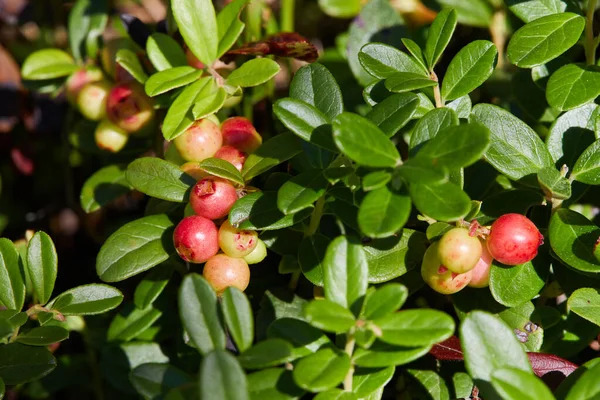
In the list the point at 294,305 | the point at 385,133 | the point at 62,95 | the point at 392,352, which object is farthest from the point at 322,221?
the point at 62,95

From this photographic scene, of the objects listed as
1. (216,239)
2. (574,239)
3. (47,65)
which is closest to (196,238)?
(216,239)

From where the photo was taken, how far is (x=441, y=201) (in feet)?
3.18

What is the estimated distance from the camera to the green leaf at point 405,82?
1.16 m

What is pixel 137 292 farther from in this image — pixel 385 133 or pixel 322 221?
pixel 385 133

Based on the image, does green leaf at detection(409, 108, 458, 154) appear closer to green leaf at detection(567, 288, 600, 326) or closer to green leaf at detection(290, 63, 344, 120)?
green leaf at detection(290, 63, 344, 120)

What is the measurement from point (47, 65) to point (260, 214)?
0.94 metres

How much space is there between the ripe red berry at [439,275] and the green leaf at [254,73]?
44cm

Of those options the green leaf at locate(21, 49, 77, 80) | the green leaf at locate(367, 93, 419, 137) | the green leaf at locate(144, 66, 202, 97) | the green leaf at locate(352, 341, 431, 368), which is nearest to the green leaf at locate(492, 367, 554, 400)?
the green leaf at locate(352, 341, 431, 368)

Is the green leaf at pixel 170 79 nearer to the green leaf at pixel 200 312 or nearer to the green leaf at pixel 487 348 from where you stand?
the green leaf at pixel 200 312

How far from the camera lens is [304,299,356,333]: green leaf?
3.01 feet

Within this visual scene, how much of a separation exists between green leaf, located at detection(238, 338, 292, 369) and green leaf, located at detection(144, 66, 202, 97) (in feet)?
1.81

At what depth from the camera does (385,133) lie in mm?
1116

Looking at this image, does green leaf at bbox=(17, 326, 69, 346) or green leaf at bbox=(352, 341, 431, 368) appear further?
green leaf at bbox=(17, 326, 69, 346)

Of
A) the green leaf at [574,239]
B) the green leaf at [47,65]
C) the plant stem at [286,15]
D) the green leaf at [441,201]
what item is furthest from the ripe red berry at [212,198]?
the plant stem at [286,15]
